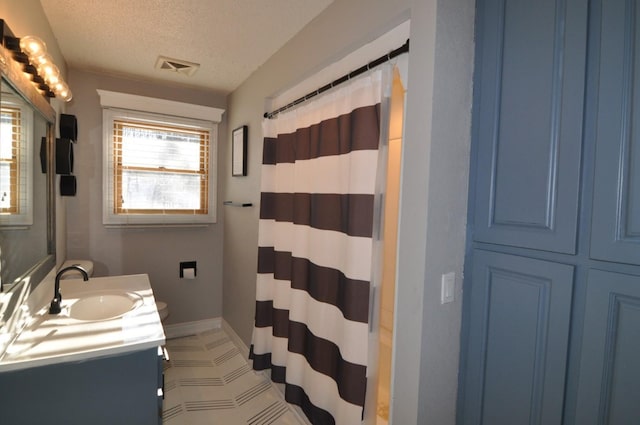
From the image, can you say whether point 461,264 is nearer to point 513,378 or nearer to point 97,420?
point 513,378

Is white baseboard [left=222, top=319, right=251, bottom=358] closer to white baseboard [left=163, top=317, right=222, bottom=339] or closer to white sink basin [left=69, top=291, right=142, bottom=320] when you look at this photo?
white baseboard [left=163, top=317, right=222, bottom=339]

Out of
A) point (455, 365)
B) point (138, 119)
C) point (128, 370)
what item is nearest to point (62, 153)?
point (138, 119)

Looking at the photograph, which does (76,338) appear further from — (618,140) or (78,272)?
(618,140)

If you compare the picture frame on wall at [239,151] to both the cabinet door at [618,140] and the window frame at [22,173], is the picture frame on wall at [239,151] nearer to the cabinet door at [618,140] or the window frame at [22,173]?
the window frame at [22,173]

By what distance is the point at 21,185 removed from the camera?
1.26m

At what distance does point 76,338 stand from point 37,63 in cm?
113

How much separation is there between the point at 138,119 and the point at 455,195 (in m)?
2.76

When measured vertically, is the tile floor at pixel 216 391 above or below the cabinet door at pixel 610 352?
below

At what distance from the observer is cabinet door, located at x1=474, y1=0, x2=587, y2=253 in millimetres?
942

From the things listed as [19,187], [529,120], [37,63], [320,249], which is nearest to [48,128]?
[37,63]

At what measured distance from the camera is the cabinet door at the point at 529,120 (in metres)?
0.94

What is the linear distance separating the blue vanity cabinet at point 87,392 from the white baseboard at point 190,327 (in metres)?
1.98

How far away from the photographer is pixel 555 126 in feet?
3.19

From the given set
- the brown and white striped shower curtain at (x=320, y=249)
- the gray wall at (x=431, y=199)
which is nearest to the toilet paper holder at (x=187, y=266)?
the brown and white striped shower curtain at (x=320, y=249)
